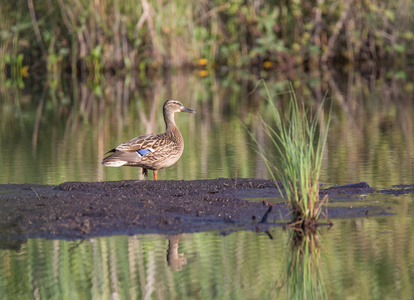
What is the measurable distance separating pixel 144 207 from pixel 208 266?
60.1 inches

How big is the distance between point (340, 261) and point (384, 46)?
71.9ft

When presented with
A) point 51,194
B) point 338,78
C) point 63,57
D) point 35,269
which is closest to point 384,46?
point 338,78

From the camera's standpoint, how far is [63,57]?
25688mm

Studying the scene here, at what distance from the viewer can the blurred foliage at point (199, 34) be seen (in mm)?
23688

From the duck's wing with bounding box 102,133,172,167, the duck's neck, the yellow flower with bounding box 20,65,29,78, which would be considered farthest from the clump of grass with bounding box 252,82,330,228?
the yellow flower with bounding box 20,65,29,78

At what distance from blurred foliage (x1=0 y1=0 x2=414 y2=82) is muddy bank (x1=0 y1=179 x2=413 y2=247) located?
15751mm

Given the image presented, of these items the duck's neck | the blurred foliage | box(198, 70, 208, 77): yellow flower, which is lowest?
the duck's neck

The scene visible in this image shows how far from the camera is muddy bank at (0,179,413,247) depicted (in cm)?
629

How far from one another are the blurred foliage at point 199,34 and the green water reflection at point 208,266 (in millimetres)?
17792

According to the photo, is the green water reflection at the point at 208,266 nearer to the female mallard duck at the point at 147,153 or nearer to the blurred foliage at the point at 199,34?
the female mallard duck at the point at 147,153

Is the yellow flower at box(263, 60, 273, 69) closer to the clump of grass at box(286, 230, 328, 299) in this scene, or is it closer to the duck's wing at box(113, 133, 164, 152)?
the duck's wing at box(113, 133, 164, 152)

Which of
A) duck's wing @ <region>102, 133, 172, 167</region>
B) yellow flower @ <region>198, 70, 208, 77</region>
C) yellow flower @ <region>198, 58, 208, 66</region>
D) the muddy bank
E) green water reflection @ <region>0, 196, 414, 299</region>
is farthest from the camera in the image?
yellow flower @ <region>198, 58, 208, 66</region>

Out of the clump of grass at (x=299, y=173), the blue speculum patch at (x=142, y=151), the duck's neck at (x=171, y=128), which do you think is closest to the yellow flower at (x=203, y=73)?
the duck's neck at (x=171, y=128)

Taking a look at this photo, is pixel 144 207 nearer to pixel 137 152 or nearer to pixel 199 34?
pixel 137 152
